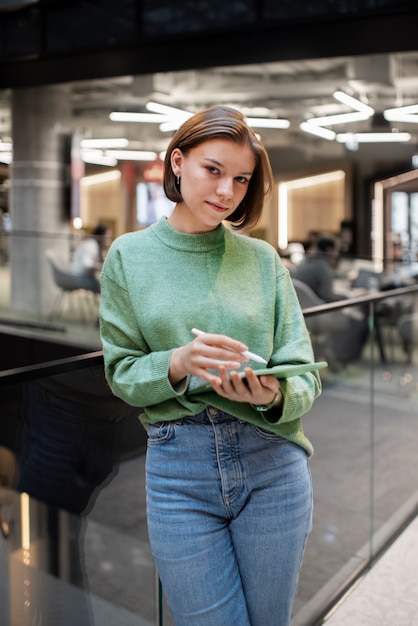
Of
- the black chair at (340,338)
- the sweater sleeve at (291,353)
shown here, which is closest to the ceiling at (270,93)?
the black chair at (340,338)

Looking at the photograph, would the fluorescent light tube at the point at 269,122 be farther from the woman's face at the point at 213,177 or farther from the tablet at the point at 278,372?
the tablet at the point at 278,372

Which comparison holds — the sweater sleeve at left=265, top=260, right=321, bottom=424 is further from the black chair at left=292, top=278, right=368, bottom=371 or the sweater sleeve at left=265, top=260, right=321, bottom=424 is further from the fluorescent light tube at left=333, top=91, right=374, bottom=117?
the fluorescent light tube at left=333, top=91, right=374, bottom=117

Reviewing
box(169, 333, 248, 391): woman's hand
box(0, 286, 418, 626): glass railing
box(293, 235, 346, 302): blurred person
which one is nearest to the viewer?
box(169, 333, 248, 391): woman's hand

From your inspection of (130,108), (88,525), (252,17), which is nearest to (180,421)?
(88,525)

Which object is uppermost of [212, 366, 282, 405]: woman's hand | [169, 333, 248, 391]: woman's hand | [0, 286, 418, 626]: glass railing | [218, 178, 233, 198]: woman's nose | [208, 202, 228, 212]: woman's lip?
[218, 178, 233, 198]: woman's nose

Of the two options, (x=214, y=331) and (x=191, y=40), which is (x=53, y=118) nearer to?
(x=191, y=40)

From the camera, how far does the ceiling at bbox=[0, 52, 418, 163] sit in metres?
9.25

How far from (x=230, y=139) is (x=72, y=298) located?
26.5 ft

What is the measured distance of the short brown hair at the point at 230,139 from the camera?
1.41 metres

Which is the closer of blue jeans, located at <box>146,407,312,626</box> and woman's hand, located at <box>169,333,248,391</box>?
woman's hand, located at <box>169,333,248,391</box>

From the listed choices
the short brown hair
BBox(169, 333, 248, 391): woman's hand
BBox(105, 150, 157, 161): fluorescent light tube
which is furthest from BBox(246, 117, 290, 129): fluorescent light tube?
BBox(169, 333, 248, 391): woman's hand

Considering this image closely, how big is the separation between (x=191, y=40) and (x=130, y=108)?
238cm

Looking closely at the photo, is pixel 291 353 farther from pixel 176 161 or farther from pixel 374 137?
pixel 374 137

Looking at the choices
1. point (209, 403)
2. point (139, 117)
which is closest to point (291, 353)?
point (209, 403)
